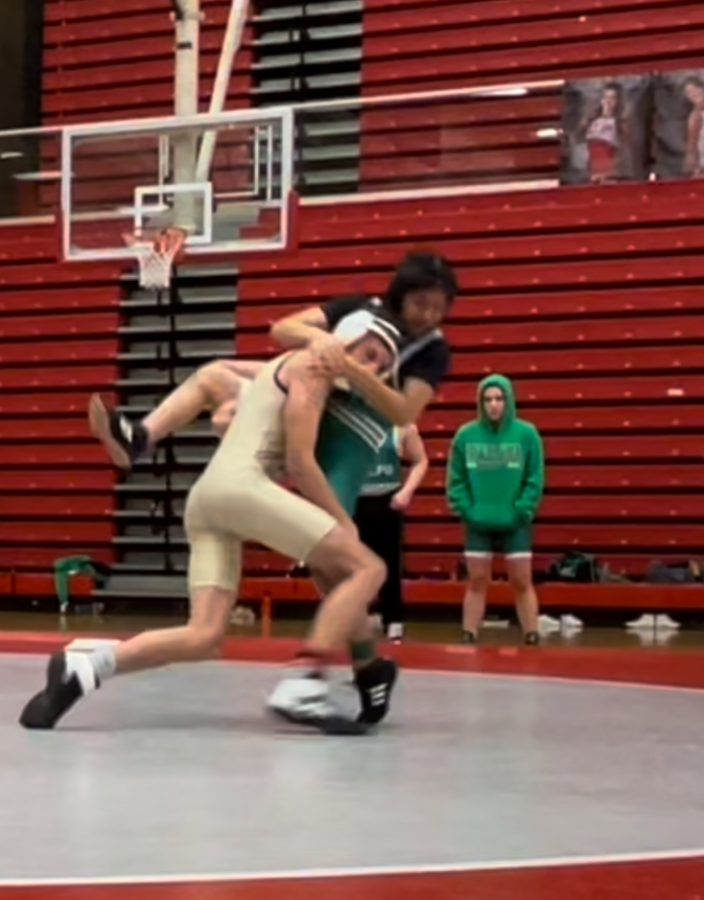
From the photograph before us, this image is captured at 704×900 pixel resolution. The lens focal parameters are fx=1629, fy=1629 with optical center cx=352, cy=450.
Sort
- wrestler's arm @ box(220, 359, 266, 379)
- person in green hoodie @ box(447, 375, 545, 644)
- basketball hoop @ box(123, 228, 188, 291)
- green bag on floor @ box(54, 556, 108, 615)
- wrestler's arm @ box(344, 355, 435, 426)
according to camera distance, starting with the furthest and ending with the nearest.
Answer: green bag on floor @ box(54, 556, 108, 615), basketball hoop @ box(123, 228, 188, 291), person in green hoodie @ box(447, 375, 545, 644), wrestler's arm @ box(220, 359, 266, 379), wrestler's arm @ box(344, 355, 435, 426)

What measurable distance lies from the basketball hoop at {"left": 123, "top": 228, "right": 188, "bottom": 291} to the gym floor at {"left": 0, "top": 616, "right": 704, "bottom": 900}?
6677 mm

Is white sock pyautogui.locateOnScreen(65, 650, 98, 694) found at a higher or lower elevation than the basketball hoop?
lower

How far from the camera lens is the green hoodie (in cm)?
930

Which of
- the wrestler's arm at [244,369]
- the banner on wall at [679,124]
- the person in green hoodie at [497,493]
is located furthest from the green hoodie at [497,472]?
the wrestler's arm at [244,369]

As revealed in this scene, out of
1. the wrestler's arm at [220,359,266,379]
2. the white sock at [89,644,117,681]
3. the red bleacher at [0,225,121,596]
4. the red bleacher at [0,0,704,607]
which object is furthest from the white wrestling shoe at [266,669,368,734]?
the red bleacher at [0,225,121,596]

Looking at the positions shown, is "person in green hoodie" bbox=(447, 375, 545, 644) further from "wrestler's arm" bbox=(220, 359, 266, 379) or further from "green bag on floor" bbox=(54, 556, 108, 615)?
"green bag on floor" bbox=(54, 556, 108, 615)

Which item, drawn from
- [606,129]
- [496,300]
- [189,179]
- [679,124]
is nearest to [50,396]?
[189,179]

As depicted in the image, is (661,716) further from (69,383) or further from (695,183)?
(69,383)

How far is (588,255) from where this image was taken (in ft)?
41.4

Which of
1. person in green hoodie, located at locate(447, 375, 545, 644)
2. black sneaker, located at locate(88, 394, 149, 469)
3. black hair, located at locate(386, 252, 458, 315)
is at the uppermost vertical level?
black hair, located at locate(386, 252, 458, 315)

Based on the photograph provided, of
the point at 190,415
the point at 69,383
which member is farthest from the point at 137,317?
the point at 190,415

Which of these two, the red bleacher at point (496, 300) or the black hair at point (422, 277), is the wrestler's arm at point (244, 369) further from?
the red bleacher at point (496, 300)

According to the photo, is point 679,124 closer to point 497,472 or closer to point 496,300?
point 496,300

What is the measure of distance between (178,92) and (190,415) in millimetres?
→ 8465
